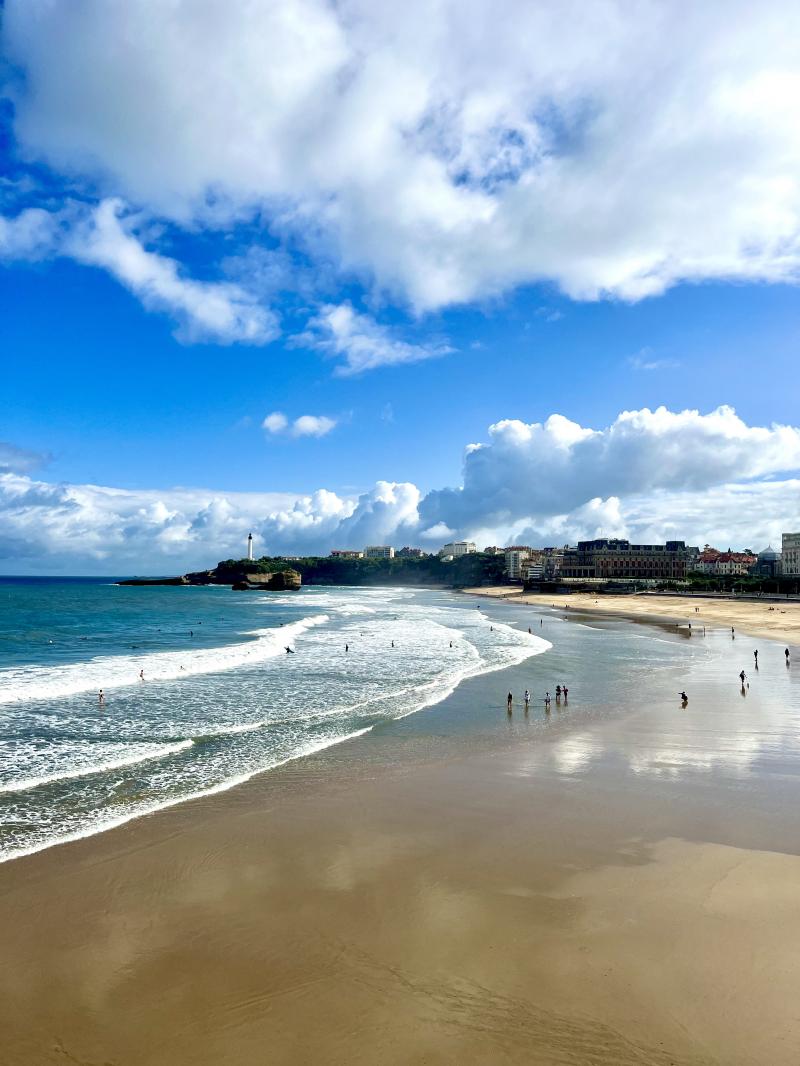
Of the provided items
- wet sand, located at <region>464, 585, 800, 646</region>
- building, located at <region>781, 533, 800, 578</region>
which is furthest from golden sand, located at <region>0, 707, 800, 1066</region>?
building, located at <region>781, 533, 800, 578</region>

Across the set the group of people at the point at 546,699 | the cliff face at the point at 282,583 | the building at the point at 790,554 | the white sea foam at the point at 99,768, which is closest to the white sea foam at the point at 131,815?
the white sea foam at the point at 99,768

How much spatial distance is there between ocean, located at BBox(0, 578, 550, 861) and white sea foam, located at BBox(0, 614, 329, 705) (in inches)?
3.6

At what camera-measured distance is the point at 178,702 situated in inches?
1027

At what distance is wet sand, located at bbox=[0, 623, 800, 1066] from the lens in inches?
273

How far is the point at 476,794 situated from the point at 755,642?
1762 inches

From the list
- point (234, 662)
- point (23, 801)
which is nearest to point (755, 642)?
point (234, 662)

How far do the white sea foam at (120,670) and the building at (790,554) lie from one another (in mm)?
141445

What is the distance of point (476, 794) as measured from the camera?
15.0 m

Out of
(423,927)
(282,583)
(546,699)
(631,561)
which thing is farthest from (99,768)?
(631,561)

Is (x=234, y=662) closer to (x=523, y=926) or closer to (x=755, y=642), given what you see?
(x=523, y=926)

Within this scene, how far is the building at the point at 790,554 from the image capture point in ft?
478

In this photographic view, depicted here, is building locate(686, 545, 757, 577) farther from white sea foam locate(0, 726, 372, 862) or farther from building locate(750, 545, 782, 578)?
white sea foam locate(0, 726, 372, 862)

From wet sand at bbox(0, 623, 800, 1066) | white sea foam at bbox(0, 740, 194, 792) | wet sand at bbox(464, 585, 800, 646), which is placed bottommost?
wet sand at bbox(464, 585, 800, 646)

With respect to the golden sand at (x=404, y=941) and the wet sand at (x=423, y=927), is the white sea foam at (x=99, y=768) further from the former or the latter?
the golden sand at (x=404, y=941)
